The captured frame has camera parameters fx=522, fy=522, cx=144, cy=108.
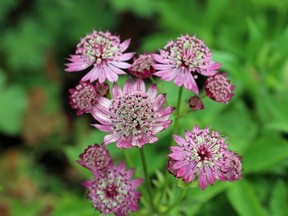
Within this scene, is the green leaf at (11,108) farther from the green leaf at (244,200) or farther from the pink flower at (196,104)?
the pink flower at (196,104)

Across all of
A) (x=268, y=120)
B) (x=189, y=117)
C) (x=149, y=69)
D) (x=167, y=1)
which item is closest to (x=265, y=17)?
(x=167, y=1)

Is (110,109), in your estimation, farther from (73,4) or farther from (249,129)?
(73,4)

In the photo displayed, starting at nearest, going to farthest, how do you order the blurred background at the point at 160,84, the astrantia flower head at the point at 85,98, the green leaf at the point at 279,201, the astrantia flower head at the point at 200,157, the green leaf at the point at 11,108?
the astrantia flower head at the point at 200,157, the astrantia flower head at the point at 85,98, the green leaf at the point at 279,201, the blurred background at the point at 160,84, the green leaf at the point at 11,108

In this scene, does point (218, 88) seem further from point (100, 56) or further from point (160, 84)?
point (160, 84)

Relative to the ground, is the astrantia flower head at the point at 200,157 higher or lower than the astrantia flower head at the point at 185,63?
lower

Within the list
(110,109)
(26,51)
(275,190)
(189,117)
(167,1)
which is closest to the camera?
(110,109)

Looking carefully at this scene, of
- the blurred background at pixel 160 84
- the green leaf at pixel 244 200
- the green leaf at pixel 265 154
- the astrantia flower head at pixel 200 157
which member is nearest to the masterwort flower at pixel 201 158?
the astrantia flower head at pixel 200 157

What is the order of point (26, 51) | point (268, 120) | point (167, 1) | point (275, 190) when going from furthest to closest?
point (26, 51)
point (167, 1)
point (268, 120)
point (275, 190)
